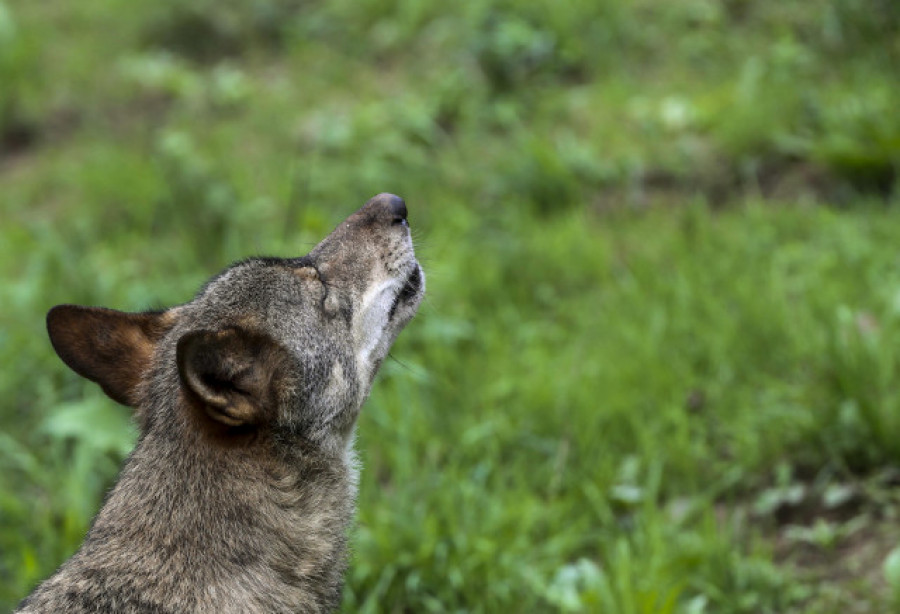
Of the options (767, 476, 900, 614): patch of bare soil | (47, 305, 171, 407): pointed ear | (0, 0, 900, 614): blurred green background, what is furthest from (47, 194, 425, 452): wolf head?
(767, 476, 900, 614): patch of bare soil

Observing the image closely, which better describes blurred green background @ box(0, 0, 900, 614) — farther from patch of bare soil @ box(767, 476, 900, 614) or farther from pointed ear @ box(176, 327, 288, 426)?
pointed ear @ box(176, 327, 288, 426)

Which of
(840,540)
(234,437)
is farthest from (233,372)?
(840,540)

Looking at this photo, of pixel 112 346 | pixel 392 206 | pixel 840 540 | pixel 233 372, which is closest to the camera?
pixel 233 372

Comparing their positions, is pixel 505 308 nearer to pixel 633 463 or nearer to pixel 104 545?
pixel 633 463

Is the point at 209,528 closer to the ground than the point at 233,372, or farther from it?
closer to the ground

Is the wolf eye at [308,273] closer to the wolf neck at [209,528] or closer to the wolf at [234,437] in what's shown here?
the wolf at [234,437]

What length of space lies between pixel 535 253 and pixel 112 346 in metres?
2.94

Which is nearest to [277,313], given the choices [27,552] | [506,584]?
[506,584]

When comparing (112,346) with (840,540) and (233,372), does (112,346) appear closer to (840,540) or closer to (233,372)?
(233,372)

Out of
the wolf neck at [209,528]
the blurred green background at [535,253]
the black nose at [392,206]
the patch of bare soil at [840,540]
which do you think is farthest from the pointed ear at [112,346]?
the patch of bare soil at [840,540]

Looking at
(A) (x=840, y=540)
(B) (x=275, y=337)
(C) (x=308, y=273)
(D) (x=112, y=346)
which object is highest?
(C) (x=308, y=273)

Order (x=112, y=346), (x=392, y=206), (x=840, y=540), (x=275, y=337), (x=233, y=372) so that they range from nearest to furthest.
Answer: (x=233, y=372) → (x=275, y=337) → (x=112, y=346) → (x=392, y=206) → (x=840, y=540)

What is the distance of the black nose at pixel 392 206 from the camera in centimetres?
325

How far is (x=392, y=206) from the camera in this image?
3268 millimetres
